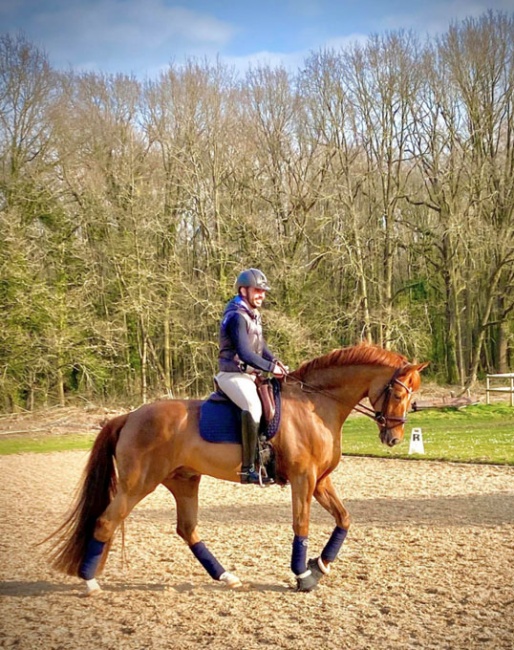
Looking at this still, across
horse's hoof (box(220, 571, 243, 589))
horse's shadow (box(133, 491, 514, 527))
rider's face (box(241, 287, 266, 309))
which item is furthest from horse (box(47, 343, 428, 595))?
horse's shadow (box(133, 491, 514, 527))

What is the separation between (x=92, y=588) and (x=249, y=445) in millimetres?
1856

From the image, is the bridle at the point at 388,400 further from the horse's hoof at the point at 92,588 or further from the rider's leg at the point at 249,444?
the horse's hoof at the point at 92,588

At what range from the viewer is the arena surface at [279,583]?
4.88m

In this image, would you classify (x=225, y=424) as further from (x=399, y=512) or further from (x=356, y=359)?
(x=399, y=512)

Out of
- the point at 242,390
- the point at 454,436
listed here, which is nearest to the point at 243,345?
the point at 242,390

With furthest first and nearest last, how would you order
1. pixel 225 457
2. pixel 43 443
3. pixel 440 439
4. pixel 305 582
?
pixel 43 443 < pixel 440 439 < pixel 225 457 < pixel 305 582

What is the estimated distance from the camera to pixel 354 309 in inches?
1053

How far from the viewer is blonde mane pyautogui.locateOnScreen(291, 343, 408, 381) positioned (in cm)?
651

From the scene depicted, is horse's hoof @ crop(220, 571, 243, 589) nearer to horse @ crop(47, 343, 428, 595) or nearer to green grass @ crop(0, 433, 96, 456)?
horse @ crop(47, 343, 428, 595)

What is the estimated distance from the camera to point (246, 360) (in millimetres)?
6039

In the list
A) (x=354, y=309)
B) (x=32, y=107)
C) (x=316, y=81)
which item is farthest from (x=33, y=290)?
(x=316, y=81)

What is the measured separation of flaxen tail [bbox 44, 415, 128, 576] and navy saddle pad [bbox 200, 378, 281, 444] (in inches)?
34.0

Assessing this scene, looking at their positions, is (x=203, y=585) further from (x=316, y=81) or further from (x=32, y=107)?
(x=316, y=81)

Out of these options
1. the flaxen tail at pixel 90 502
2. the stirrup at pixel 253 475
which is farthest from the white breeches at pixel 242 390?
the flaxen tail at pixel 90 502
